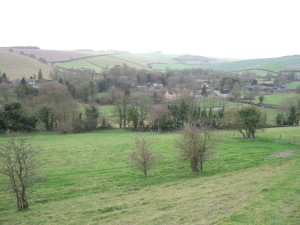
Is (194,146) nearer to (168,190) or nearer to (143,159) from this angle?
(143,159)

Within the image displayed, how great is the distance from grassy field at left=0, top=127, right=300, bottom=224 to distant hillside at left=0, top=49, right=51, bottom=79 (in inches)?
4448

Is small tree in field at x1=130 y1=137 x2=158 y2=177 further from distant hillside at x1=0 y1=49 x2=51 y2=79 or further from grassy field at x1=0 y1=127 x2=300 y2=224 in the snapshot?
distant hillside at x1=0 y1=49 x2=51 y2=79

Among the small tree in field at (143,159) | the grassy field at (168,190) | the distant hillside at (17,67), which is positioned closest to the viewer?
the grassy field at (168,190)

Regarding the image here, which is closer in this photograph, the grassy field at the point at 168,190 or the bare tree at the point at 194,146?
the grassy field at the point at 168,190

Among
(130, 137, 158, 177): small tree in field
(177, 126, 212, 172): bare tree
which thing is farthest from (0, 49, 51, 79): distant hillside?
(177, 126, 212, 172): bare tree

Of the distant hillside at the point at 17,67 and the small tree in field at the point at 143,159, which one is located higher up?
the distant hillside at the point at 17,67

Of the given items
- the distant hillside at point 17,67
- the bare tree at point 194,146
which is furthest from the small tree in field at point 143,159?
the distant hillside at point 17,67

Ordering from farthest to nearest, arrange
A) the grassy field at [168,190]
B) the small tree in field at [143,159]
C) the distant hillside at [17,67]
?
the distant hillside at [17,67] → the small tree in field at [143,159] → the grassy field at [168,190]

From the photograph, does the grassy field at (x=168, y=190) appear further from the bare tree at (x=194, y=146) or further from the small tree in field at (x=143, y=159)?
the bare tree at (x=194, y=146)

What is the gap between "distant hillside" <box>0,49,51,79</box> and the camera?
138400 mm

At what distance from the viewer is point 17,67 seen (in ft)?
490

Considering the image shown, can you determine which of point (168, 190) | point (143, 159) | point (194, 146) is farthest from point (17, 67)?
point (168, 190)

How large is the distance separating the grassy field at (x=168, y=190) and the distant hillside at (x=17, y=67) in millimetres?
112986

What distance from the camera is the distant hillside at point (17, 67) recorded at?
138400 mm
